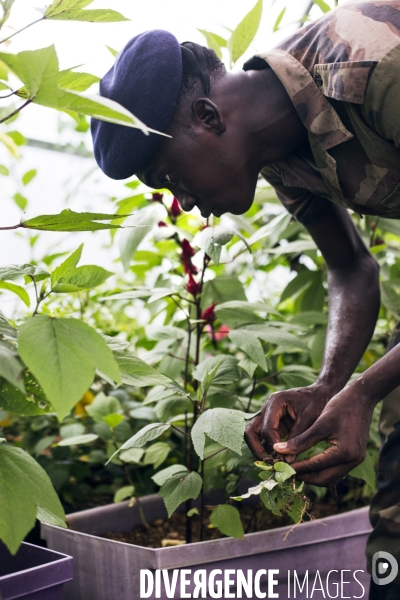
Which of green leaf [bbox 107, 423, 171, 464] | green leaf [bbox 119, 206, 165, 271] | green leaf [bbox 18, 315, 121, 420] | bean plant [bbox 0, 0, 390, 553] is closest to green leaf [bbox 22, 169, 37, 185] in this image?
bean plant [bbox 0, 0, 390, 553]

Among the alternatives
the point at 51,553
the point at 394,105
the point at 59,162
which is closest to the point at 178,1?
the point at 59,162

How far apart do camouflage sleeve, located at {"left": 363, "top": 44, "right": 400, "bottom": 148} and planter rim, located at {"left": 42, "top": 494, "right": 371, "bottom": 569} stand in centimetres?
56

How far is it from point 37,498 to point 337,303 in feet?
2.33

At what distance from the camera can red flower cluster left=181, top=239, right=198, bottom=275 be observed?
117 cm

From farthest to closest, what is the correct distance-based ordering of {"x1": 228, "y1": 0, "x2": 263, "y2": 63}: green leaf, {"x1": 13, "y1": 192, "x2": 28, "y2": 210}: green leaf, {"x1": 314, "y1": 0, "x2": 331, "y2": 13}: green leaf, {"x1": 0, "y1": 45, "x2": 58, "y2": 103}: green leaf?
{"x1": 13, "y1": 192, "x2": 28, "y2": 210}: green leaf < {"x1": 314, "y1": 0, "x2": 331, "y2": 13}: green leaf < {"x1": 228, "y1": 0, "x2": 263, "y2": 63}: green leaf < {"x1": 0, "y1": 45, "x2": 58, "y2": 103}: green leaf

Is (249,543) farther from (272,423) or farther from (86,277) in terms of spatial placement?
(86,277)

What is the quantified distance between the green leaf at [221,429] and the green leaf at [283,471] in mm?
55

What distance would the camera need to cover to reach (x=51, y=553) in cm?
81

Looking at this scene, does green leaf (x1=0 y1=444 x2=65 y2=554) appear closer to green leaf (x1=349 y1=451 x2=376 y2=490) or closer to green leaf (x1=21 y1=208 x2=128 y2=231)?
green leaf (x1=21 y1=208 x2=128 y2=231)

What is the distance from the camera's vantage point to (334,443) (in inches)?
32.2

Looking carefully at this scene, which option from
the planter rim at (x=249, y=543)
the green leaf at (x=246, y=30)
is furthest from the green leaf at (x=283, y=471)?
the green leaf at (x=246, y=30)

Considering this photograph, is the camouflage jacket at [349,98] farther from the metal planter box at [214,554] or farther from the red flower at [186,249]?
the metal planter box at [214,554]

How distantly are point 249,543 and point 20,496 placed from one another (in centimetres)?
51

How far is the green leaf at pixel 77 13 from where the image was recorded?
664 millimetres
